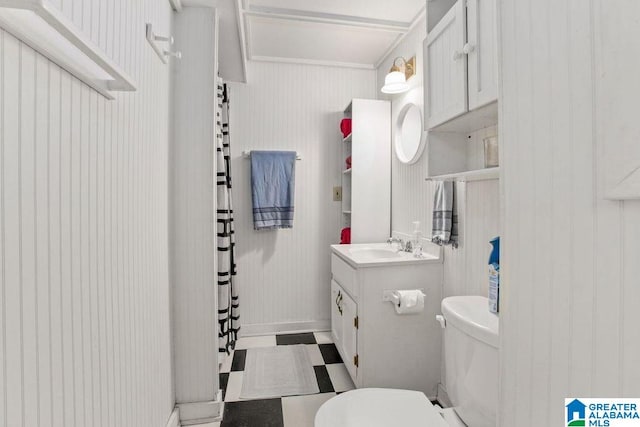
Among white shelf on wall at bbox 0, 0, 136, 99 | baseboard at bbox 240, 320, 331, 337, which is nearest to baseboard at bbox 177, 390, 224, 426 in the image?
baseboard at bbox 240, 320, 331, 337

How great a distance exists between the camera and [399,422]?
1138 millimetres

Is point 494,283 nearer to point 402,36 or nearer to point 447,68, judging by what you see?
point 447,68

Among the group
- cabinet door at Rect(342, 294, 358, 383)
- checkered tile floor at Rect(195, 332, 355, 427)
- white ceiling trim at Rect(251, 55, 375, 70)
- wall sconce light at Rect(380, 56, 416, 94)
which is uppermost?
white ceiling trim at Rect(251, 55, 375, 70)

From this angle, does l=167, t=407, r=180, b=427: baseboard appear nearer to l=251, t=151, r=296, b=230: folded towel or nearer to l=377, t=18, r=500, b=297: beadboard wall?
l=251, t=151, r=296, b=230: folded towel

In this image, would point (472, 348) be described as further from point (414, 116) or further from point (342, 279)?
point (414, 116)

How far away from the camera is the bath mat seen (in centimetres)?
196

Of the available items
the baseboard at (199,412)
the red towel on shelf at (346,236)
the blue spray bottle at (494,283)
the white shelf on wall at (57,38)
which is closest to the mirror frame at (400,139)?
the red towel on shelf at (346,236)

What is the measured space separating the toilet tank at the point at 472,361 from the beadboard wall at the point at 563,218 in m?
0.33

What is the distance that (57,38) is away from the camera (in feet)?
2.15

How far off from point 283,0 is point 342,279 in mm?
1830

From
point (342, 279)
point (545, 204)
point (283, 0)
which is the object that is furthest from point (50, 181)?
point (283, 0)

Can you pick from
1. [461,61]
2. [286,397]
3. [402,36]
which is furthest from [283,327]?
[402,36]

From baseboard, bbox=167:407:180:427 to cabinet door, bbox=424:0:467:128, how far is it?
6.30 feet

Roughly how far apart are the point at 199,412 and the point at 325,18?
99.2 inches
